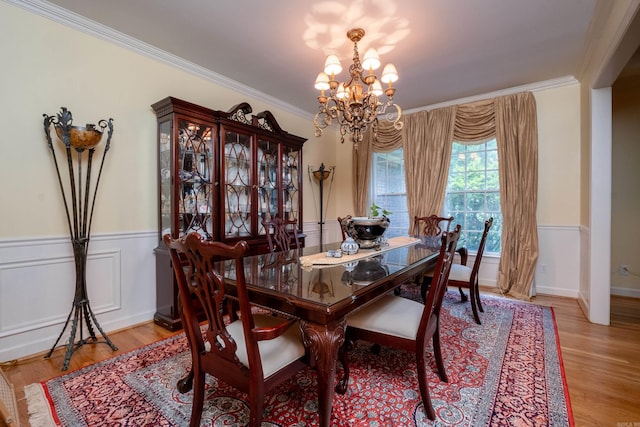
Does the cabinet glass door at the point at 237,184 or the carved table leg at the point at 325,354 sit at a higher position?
the cabinet glass door at the point at 237,184

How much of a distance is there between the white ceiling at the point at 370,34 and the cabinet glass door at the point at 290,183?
0.91 metres

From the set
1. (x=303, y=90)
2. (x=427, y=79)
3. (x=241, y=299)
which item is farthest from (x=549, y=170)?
(x=241, y=299)

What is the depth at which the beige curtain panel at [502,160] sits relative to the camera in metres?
3.49

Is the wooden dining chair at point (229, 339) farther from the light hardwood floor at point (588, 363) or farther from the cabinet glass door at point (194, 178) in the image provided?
the cabinet glass door at point (194, 178)

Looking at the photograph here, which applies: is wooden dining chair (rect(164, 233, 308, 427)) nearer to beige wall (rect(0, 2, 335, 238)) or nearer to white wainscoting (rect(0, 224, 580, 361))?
white wainscoting (rect(0, 224, 580, 361))

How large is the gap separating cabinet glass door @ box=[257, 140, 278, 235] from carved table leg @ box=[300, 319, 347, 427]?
7.74 feet

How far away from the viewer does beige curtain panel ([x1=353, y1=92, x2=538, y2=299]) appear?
3490mm

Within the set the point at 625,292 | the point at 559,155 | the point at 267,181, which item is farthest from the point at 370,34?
the point at 625,292

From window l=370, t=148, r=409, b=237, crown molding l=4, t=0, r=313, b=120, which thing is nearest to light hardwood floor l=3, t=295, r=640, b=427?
window l=370, t=148, r=409, b=237

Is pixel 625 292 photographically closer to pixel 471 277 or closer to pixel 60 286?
pixel 471 277

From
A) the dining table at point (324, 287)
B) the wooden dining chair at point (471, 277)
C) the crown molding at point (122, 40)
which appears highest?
the crown molding at point (122, 40)

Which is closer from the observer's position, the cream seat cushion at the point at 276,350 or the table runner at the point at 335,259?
the cream seat cushion at the point at 276,350

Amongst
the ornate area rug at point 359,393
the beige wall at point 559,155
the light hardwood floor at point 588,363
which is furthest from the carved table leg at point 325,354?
the beige wall at point 559,155

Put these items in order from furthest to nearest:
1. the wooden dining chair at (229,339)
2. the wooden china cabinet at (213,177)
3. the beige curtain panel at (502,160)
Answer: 1. the beige curtain panel at (502,160)
2. the wooden china cabinet at (213,177)
3. the wooden dining chair at (229,339)
